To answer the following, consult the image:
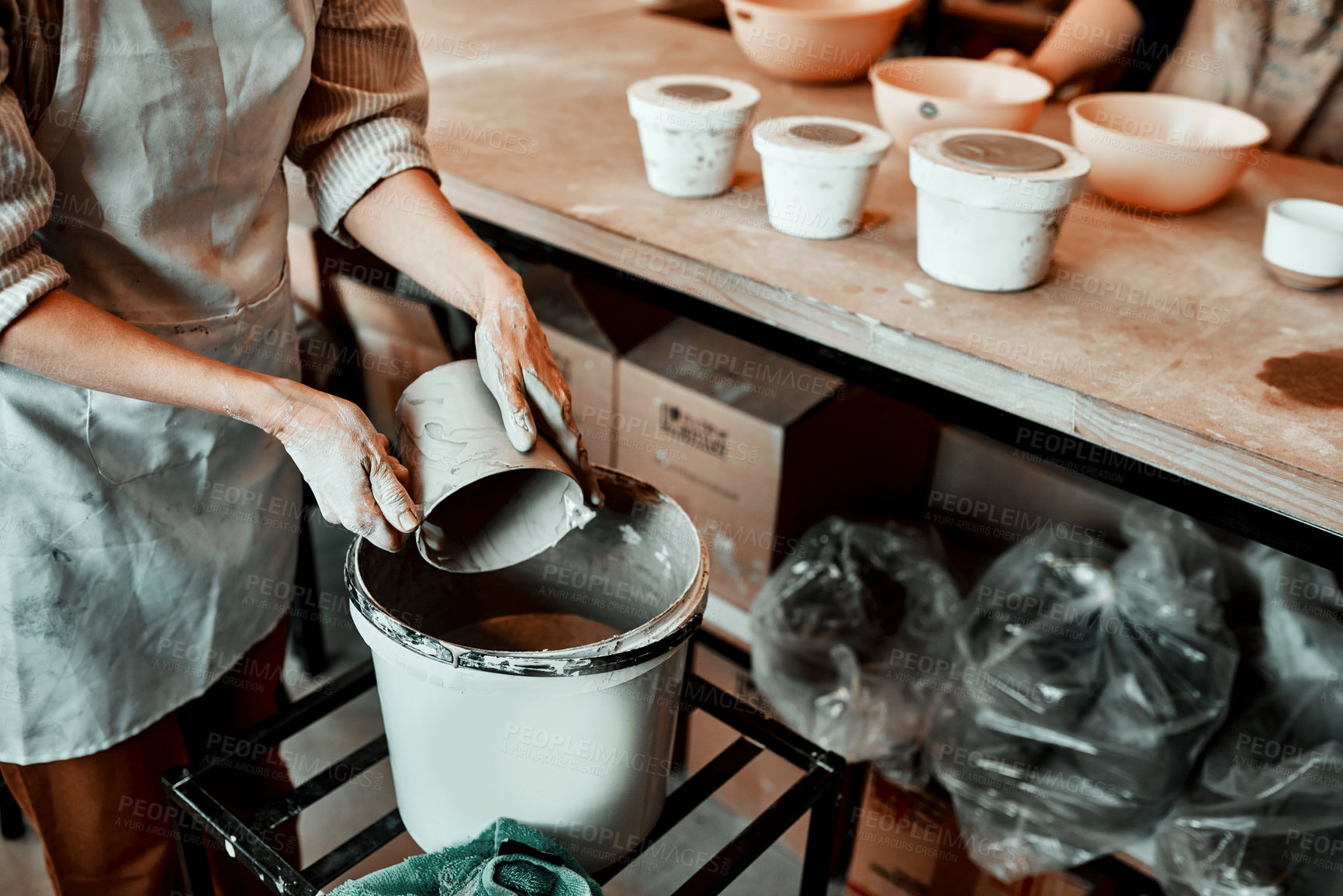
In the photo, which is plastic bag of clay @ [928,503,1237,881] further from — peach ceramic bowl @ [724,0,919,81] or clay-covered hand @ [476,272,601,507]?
peach ceramic bowl @ [724,0,919,81]

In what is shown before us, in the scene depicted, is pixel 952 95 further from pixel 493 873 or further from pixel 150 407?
pixel 493 873

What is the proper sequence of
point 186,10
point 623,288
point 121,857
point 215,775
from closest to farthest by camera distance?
point 186,10
point 215,775
point 121,857
point 623,288

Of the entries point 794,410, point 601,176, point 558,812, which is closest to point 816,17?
point 601,176

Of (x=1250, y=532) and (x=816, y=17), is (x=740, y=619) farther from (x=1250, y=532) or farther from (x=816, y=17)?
(x=816, y=17)

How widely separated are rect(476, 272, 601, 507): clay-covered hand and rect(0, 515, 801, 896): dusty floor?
1.11m

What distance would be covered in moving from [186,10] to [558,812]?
836mm

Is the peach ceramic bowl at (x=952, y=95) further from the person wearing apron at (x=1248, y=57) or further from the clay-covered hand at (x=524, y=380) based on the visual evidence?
the clay-covered hand at (x=524, y=380)

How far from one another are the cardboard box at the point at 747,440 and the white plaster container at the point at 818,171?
0.32m

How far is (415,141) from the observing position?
4.16 ft

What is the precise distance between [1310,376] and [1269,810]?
68 cm

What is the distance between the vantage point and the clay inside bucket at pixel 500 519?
3.61 ft

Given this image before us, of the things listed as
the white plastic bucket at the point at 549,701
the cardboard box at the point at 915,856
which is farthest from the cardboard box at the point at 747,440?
the white plastic bucket at the point at 549,701

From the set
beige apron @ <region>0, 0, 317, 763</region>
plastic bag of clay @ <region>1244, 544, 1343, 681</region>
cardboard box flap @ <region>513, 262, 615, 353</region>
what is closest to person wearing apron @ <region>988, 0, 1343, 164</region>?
cardboard box flap @ <region>513, 262, 615, 353</region>

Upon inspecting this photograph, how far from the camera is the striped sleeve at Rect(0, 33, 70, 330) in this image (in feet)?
2.81
